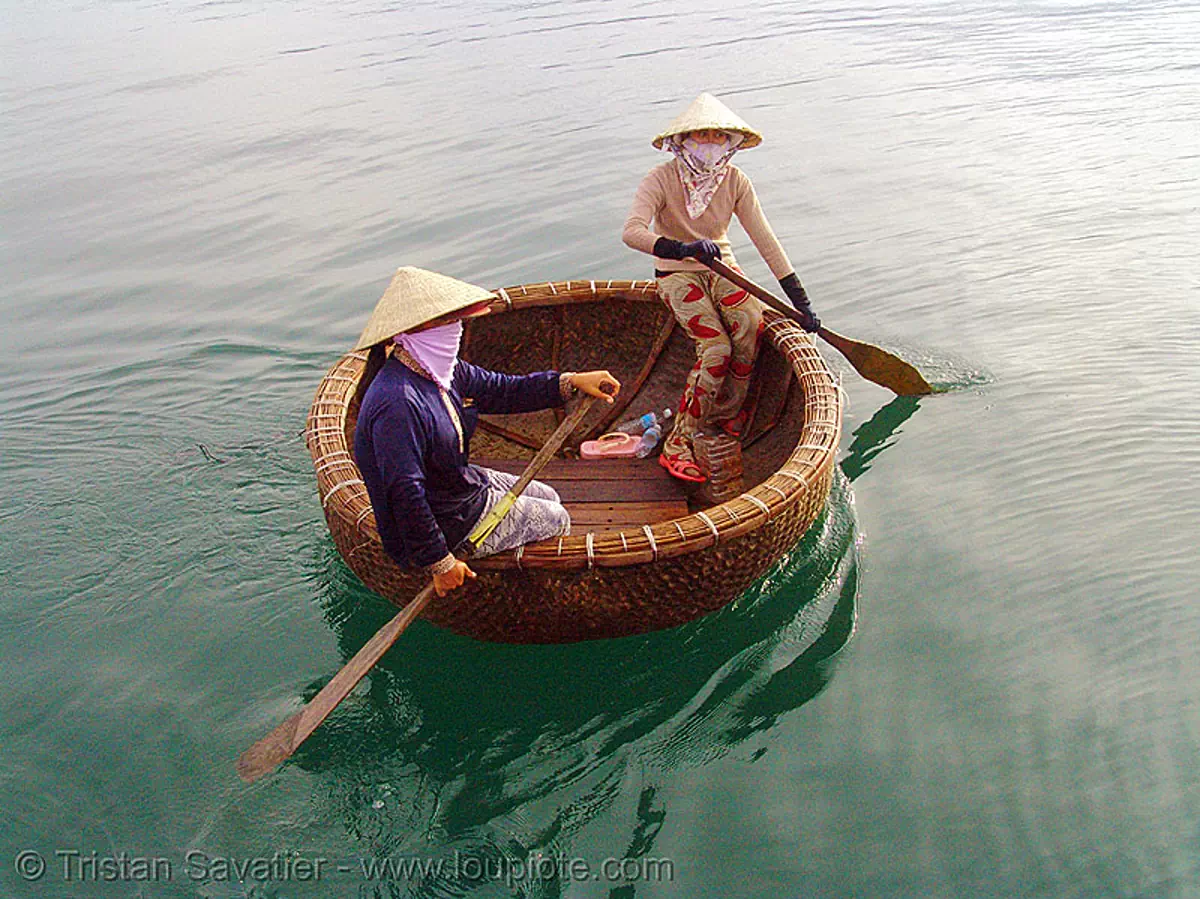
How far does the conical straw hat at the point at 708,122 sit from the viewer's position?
14.0 feet

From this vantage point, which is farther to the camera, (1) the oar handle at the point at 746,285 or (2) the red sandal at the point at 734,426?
(2) the red sandal at the point at 734,426

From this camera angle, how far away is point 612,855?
3.04 meters

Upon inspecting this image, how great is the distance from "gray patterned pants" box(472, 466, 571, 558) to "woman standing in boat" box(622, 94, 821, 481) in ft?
4.14

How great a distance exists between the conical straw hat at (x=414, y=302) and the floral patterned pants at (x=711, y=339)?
1876 mm

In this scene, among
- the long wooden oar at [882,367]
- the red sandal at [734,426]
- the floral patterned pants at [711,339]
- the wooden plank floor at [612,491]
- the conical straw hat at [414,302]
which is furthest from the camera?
the long wooden oar at [882,367]

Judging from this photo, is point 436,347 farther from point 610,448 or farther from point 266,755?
point 610,448

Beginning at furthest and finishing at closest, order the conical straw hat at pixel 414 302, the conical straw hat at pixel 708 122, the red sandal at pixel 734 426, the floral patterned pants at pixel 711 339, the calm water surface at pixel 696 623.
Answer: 1. the red sandal at pixel 734 426
2. the floral patterned pants at pixel 711 339
3. the conical straw hat at pixel 708 122
4. the calm water surface at pixel 696 623
5. the conical straw hat at pixel 414 302

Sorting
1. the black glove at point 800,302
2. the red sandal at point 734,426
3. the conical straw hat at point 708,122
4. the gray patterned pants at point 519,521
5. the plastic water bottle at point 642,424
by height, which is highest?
the conical straw hat at point 708,122

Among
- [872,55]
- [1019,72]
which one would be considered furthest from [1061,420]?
[872,55]

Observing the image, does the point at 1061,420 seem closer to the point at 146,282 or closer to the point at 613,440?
the point at 613,440

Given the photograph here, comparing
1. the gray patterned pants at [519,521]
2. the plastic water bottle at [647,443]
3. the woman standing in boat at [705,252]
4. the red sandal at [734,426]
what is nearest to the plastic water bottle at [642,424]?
the plastic water bottle at [647,443]

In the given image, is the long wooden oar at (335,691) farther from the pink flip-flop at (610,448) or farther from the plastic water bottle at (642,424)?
the plastic water bottle at (642,424)

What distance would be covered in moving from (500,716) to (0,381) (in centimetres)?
471

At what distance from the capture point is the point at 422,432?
2.91 metres
